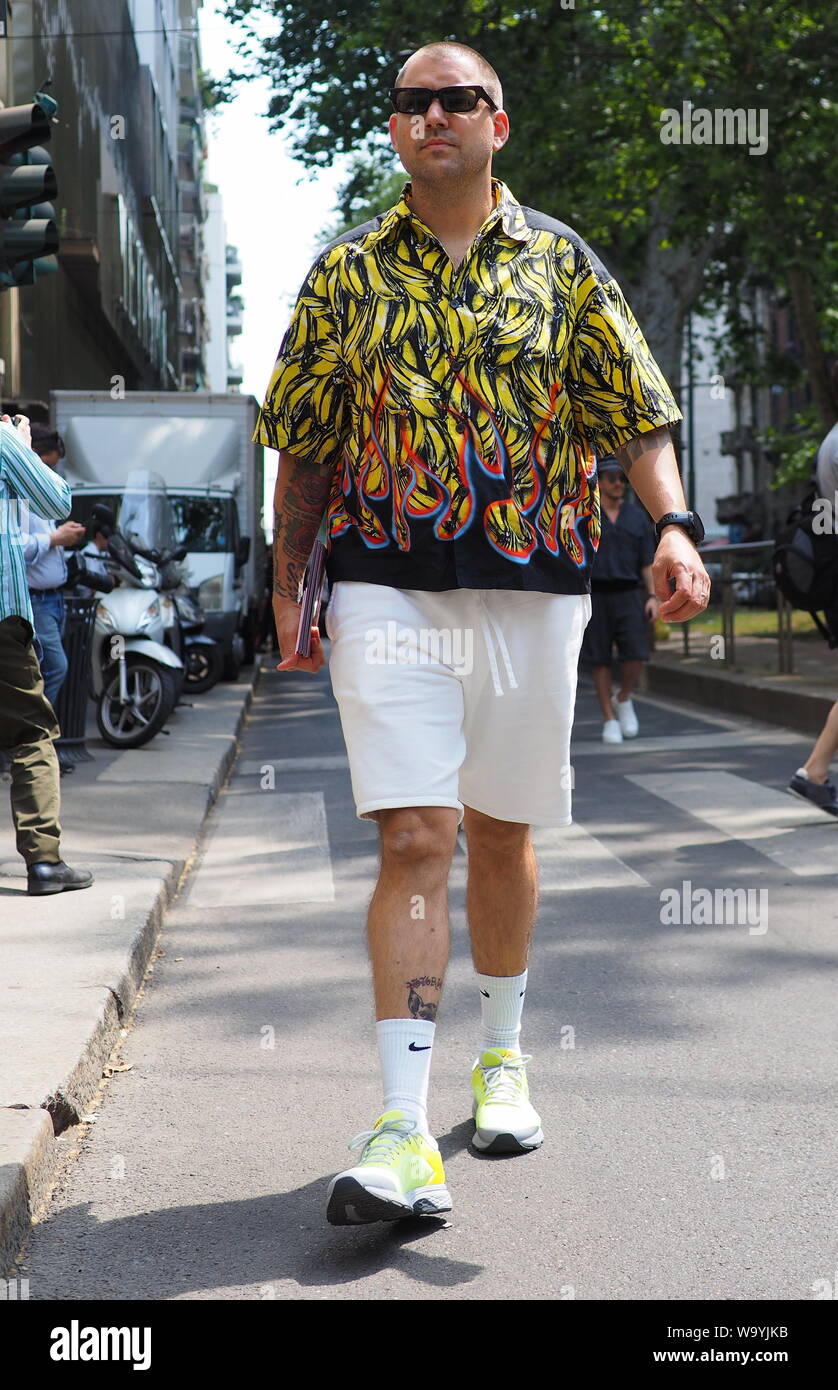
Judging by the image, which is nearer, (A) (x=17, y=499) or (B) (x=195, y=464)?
(A) (x=17, y=499)

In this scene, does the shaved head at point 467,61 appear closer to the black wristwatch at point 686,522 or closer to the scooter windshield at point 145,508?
the black wristwatch at point 686,522

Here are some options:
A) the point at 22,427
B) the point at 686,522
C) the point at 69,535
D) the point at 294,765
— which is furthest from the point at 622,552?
the point at 686,522

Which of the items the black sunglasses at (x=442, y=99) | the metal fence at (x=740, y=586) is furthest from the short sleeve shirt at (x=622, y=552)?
the black sunglasses at (x=442, y=99)

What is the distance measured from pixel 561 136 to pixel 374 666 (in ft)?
59.1

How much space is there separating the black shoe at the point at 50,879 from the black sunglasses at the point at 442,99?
3.61m

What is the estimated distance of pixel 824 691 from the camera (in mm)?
12492

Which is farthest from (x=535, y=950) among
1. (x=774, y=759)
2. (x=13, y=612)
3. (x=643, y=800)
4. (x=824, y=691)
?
(x=824, y=691)

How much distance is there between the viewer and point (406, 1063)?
3160 mm

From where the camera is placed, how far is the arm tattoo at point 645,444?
341 centimetres

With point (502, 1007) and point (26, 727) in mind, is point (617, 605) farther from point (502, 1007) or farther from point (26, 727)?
point (502, 1007)

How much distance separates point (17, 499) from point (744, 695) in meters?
8.97

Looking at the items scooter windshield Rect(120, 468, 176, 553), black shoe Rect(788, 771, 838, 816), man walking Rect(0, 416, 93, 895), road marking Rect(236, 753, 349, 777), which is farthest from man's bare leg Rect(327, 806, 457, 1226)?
scooter windshield Rect(120, 468, 176, 553)

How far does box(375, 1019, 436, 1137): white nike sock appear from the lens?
3146 millimetres
